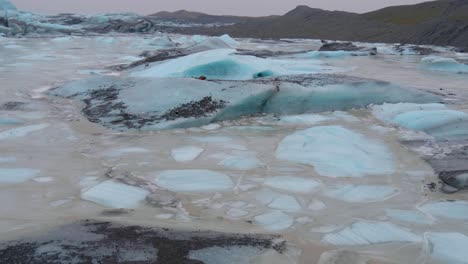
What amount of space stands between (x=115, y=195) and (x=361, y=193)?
4.96 ft

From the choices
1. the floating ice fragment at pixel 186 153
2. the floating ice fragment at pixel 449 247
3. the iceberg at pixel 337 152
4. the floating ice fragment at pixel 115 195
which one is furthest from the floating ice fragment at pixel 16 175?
the floating ice fragment at pixel 449 247

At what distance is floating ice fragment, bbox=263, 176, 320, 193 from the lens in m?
3.22

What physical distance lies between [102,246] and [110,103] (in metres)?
3.45

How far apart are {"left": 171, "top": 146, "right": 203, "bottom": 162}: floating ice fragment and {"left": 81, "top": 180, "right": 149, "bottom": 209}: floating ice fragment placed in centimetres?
73

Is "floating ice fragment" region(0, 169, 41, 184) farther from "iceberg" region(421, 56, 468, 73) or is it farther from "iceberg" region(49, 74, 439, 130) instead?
"iceberg" region(421, 56, 468, 73)

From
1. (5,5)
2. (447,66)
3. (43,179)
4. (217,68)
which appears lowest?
(43,179)

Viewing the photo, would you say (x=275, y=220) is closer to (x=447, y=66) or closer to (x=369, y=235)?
(x=369, y=235)

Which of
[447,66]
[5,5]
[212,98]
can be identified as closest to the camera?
[212,98]

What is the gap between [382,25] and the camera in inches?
1350

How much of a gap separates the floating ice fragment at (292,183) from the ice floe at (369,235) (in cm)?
60

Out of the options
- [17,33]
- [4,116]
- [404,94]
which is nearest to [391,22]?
[17,33]

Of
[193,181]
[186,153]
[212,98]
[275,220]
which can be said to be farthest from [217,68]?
[275,220]

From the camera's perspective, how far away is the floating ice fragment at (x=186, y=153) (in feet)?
12.7

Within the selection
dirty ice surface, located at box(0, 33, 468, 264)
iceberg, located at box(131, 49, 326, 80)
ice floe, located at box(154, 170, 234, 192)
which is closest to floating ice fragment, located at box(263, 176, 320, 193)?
dirty ice surface, located at box(0, 33, 468, 264)
